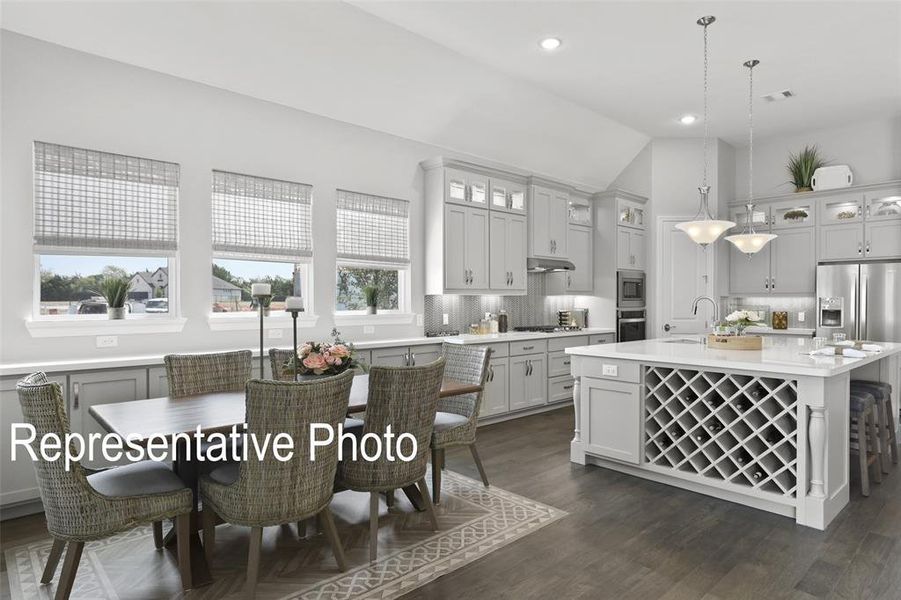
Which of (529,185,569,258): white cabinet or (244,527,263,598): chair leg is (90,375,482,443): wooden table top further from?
(529,185,569,258): white cabinet

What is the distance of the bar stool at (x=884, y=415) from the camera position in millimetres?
4109

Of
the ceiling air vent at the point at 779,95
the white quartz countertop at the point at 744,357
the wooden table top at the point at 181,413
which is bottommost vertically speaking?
the wooden table top at the point at 181,413

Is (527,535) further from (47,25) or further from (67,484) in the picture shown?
(47,25)

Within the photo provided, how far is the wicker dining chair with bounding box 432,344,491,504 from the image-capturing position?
3.48 m

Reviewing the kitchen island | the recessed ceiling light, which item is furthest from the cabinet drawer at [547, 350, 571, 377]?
the recessed ceiling light

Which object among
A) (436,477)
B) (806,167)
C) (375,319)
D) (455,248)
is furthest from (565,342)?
(806,167)

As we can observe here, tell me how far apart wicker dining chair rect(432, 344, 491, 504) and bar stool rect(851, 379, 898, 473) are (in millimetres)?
2831

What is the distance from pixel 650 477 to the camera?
155 inches

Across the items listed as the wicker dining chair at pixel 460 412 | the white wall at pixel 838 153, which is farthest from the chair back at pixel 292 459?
the white wall at pixel 838 153

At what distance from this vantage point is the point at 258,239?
15.5 feet

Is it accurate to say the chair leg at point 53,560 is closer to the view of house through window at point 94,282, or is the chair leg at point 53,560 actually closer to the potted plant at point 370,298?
the view of house through window at point 94,282

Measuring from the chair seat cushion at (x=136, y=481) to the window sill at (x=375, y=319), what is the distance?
2661mm

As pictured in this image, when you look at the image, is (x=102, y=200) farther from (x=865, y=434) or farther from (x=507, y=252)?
(x=865, y=434)

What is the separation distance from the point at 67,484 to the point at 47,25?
9.91ft
